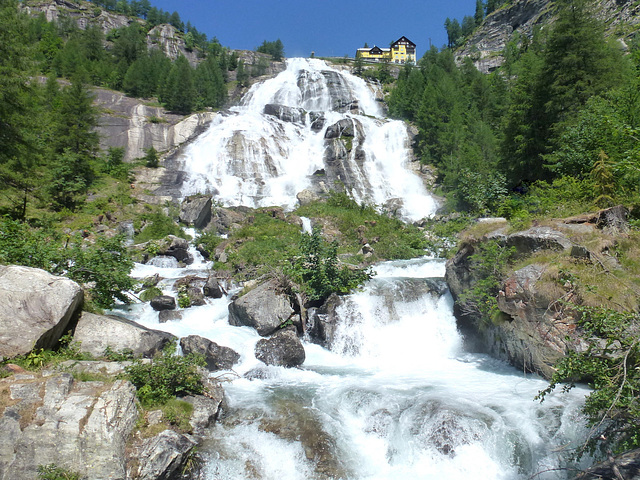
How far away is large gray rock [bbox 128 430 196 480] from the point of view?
5.28 meters

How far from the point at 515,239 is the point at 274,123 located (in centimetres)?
3312

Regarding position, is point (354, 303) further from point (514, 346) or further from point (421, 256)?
point (421, 256)

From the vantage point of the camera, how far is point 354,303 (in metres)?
12.0

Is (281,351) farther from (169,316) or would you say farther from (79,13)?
(79,13)

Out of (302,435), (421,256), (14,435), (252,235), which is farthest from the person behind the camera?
(252,235)

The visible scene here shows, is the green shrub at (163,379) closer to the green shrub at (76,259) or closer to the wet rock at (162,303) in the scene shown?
the green shrub at (76,259)

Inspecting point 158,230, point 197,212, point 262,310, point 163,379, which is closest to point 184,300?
point 262,310

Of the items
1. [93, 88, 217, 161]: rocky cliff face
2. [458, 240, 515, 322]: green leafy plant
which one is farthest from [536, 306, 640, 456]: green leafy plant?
[93, 88, 217, 161]: rocky cliff face

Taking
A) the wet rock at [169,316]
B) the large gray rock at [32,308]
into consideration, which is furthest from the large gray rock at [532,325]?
the wet rock at [169,316]

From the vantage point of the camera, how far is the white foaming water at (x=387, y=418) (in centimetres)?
585

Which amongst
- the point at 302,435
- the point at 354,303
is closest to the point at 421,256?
the point at 354,303

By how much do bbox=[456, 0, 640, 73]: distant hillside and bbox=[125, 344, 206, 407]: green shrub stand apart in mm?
61205

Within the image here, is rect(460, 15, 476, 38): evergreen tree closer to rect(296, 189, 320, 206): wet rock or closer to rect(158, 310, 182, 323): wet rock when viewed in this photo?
rect(296, 189, 320, 206): wet rock

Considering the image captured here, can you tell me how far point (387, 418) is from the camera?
690 cm
